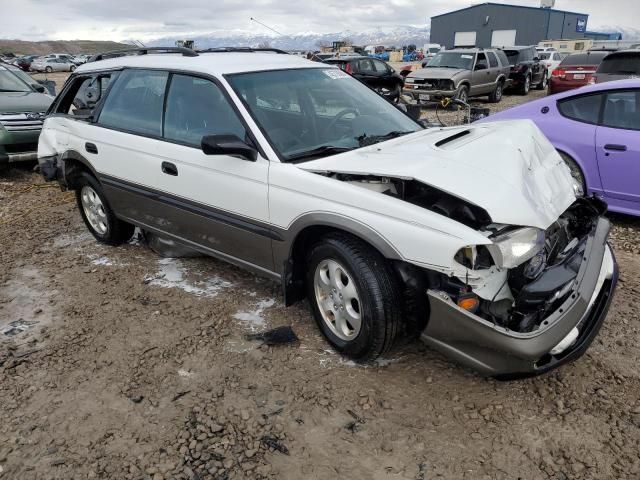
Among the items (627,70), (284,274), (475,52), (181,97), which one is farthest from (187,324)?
(475,52)

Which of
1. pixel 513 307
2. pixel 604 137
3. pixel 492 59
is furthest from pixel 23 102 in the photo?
pixel 492 59

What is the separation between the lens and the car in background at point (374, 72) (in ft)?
50.7

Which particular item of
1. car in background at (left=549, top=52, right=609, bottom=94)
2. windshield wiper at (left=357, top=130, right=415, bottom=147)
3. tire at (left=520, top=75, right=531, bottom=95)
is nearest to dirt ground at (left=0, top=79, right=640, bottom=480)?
windshield wiper at (left=357, top=130, right=415, bottom=147)

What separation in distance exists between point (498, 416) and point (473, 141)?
162cm

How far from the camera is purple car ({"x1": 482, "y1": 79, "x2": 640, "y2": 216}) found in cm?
489

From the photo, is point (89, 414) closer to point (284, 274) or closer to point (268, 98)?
point (284, 274)

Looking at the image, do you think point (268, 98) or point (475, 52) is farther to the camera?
point (475, 52)

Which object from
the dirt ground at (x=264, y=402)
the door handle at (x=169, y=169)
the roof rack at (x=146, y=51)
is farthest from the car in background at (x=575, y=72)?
the door handle at (x=169, y=169)

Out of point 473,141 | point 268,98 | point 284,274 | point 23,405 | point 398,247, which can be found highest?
point 268,98

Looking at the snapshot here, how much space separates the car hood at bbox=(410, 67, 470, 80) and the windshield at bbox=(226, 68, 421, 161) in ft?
35.8

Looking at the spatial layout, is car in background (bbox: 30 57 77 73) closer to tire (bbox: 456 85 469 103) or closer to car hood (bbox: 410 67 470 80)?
car hood (bbox: 410 67 470 80)

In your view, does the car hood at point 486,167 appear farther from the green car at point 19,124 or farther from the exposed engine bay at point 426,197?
the green car at point 19,124

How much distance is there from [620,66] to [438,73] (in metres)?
4.77

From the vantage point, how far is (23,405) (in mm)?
2928
